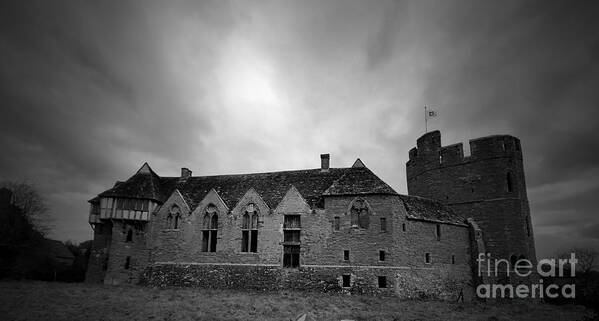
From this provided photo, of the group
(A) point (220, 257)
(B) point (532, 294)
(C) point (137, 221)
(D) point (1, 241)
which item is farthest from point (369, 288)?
(D) point (1, 241)

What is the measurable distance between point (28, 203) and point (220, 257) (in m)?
23.7

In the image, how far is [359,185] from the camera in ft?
97.9

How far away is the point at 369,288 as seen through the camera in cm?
2648

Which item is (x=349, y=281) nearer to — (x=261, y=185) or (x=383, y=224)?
(x=383, y=224)

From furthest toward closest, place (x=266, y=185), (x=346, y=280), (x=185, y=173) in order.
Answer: (x=185, y=173) → (x=266, y=185) → (x=346, y=280)

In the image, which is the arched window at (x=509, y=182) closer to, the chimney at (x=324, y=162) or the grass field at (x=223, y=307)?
the grass field at (x=223, y=307)

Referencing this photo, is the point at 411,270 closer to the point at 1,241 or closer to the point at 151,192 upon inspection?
the point at 151,192

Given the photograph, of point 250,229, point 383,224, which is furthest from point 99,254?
point 383,224

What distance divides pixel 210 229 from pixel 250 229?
403 cm

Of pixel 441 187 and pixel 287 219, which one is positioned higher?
pixel 441 187

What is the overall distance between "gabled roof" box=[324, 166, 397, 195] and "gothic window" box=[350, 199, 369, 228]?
2.99 ft

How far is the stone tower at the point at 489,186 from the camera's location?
3250 cm

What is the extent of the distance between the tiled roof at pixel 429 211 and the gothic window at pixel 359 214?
3433 millimetres

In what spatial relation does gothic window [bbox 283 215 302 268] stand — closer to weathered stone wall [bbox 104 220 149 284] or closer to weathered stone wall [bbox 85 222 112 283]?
weathered stone wall [bbox 104 220 149 284]
